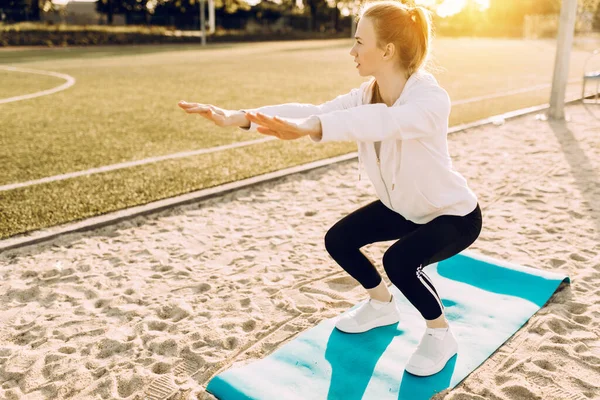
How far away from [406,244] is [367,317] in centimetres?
79

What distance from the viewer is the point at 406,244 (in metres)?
3.13

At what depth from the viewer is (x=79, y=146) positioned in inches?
340

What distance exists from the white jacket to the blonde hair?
10 cm

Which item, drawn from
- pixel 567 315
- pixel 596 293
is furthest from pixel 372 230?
pixel 596 293

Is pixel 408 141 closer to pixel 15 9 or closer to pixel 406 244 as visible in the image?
pixel 406 244

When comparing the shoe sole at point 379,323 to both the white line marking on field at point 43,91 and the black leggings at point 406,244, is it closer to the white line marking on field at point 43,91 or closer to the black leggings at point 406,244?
the black leggings at point 406,244

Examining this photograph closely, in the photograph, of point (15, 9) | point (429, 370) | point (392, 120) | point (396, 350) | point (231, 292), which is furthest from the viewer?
point (15, 9)

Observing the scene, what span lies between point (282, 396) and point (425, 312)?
0.89 meters

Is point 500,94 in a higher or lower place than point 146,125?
higher

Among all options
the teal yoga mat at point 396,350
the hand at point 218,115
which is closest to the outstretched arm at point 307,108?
the hand at point 218,115

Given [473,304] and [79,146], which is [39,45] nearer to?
[79,146]

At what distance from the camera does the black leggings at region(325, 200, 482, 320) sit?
3109mm

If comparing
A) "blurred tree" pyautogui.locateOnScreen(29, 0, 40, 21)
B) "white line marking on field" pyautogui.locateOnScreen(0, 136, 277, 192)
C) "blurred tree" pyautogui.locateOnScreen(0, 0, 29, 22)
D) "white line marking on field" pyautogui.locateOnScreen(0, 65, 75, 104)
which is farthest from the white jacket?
"blurred tree" pyautogui.locateOnScreen(29, 0, 40, 21)

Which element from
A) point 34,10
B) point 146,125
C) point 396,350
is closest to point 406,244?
point 396,350
